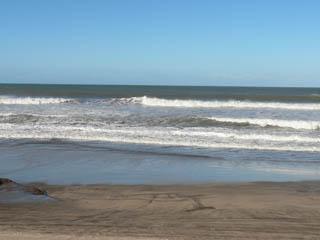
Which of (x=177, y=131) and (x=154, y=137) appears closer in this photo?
(x=154, y=137)

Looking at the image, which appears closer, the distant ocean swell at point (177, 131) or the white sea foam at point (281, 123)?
the distant ocean swell at point (177, 131)

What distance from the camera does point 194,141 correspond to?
1633 cm

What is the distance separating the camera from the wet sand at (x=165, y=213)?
5.47 meters

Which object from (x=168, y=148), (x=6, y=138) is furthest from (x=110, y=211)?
(x=6, y=138)

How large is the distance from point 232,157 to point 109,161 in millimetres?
3362

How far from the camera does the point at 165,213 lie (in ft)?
21.6

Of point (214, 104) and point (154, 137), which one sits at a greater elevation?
point (214, 104)

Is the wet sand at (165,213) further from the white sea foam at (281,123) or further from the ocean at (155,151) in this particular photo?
the white sea foam at (281,123)

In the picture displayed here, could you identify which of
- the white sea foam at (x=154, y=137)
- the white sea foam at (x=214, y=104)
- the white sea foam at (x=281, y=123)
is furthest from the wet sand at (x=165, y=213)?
the white sea foam at (x=214, y=104)

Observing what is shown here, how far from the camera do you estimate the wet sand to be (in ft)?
17.9

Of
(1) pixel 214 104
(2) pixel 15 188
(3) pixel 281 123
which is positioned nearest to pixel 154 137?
(3) pixel 281 123

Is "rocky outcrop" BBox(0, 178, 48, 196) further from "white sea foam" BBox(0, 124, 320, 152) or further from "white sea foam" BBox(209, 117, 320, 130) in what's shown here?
"white sea foam" BBox(209, 117, 320, 130)

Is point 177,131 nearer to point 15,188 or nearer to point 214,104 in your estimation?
point 15,188

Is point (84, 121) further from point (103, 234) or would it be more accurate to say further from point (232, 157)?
point (103, 234)
